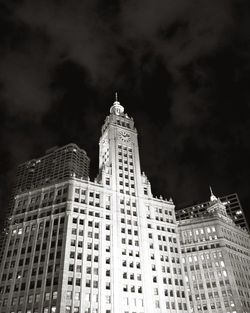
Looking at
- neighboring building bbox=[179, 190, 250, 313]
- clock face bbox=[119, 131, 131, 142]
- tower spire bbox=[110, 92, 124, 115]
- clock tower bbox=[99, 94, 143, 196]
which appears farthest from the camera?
tower spire bbox=[110, 92, 124, 115]

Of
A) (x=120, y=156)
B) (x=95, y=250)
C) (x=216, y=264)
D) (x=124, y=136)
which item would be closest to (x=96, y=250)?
(x=95, y=250)

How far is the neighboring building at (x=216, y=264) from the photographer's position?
115 meters

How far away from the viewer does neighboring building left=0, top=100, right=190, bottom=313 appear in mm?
83469

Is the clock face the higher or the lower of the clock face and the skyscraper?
the higher

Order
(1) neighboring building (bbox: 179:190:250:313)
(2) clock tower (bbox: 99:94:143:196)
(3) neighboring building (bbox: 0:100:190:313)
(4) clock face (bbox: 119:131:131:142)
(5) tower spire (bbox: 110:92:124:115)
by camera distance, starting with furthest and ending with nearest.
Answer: (5) tower spire (bbox: 110:92:124:115) → (4) clock face (bbox: 119:131:131:142) → (1) neighboring building (bbox: 179:190:250:313) → (2) clock tower (bbox: 99:94:143:196) → (3) neighboring building (bbox: 0:100:190:313)

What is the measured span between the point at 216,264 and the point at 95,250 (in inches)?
2129

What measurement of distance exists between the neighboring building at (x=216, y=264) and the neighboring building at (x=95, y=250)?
21.7 meters

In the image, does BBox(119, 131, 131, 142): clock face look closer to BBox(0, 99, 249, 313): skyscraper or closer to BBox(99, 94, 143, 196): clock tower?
BBox(99, 94, 143, 196): clock tower

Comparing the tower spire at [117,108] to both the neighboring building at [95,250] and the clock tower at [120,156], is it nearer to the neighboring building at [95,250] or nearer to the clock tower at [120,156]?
the clock tower at [120,156]

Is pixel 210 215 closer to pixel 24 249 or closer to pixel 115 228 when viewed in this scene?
pixel 115 228

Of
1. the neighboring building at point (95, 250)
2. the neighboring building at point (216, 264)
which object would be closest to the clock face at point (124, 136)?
the neighboring building at point (95, 250)

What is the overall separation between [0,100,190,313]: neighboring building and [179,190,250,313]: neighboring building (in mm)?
21742

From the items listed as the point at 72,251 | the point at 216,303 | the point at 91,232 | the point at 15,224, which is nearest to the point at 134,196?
the point at 91,232

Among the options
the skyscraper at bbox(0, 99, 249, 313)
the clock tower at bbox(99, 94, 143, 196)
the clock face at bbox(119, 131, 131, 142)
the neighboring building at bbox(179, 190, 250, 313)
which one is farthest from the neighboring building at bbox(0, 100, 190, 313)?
the neighboring building at bbox(179, 190, 250, 313)
